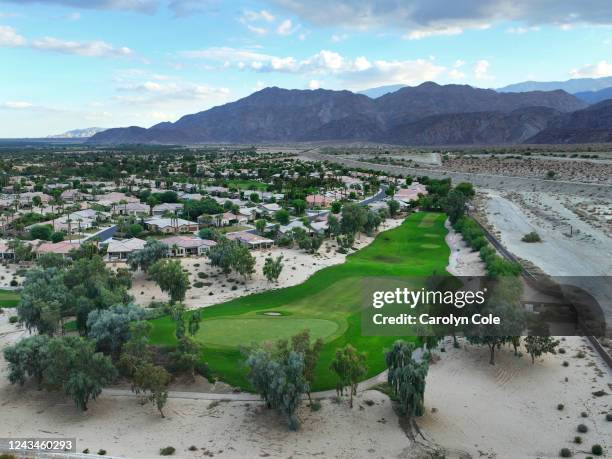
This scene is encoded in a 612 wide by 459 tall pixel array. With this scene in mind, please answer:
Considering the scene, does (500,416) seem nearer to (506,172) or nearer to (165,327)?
(165,327)

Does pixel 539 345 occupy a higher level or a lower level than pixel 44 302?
lower

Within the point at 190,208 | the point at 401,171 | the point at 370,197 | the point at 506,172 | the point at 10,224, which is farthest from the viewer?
the point at 401,171

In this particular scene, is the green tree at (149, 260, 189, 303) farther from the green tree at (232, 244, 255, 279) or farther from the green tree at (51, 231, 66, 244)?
the green tree at (51, 231, 66, 244)

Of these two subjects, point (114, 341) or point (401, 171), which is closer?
point (114, 341)

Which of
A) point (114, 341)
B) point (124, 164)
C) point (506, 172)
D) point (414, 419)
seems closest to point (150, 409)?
point (114, 341)

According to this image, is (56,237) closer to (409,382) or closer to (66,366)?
(66,366)

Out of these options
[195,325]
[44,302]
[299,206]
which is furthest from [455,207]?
[44,302]
